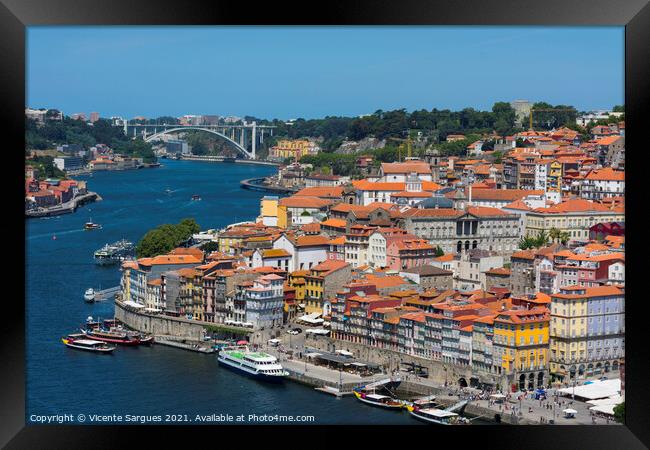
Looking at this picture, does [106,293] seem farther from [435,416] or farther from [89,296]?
[435,416]

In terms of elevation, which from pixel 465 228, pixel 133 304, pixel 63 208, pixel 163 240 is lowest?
pixel 133 304

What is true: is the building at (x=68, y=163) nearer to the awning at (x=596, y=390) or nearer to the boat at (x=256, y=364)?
the boat at (x=256, y=364)

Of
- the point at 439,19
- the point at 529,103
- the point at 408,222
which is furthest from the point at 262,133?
the point at 439,19

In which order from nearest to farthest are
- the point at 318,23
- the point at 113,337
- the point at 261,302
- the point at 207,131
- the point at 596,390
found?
the point at 318,23 → the point at 596,390 → the point at 113,337 → the point at 261,302 → the point at 207,131

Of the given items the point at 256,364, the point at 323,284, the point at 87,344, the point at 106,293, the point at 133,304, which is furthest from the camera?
the point at 106,293

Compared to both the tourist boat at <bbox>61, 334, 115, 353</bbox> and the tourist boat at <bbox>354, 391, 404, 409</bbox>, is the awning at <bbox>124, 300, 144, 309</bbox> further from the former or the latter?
the tourist boat at <bbox>354, 391, 404, 409</bbox>

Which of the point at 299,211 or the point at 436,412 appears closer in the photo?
the point at 436,412

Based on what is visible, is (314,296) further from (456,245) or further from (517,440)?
(517,440)

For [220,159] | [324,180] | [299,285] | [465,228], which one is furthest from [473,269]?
[220,159]

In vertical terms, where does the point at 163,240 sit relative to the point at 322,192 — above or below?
below
